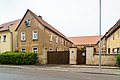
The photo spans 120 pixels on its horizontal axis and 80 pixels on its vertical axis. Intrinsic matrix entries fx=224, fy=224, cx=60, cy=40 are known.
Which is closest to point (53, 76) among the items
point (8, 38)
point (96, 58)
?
point (96, 58)

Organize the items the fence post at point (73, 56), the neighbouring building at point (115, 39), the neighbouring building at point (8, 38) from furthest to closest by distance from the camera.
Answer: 1. the neighbouring building at point (8, 38)
2. the neighbouring building at point (115, 39)
3. the fence post at point (73, 56)

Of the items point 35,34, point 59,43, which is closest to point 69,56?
point 35,34

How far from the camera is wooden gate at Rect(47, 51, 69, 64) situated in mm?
32375

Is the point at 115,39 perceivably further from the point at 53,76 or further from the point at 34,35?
the point at 53,76

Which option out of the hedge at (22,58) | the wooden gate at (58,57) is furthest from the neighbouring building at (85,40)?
the hedge at (22,58)

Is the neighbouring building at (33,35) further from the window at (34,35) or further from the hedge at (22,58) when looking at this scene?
the hedge at (22,58)

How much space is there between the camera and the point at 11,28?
45188 mm

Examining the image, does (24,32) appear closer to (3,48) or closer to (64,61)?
(3,48)

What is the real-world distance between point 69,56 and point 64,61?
4.62 feet

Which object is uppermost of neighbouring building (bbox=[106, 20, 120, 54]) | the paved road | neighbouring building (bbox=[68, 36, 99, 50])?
neighbouring building (bbox=[68, 36, 99, 50])

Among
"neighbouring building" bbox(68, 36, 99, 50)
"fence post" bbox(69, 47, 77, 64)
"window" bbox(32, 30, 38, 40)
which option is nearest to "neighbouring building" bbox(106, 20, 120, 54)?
"fence post" bbox(69, 47, 77, 64)

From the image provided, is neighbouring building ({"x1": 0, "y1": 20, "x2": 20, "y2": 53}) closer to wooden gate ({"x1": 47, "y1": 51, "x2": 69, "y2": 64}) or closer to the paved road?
wooden gate ({"x1": 47, "y1": 51, "x2": 69, "y2": 64})

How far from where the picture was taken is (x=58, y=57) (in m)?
33.1

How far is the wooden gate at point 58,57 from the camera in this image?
3238 centimetres
